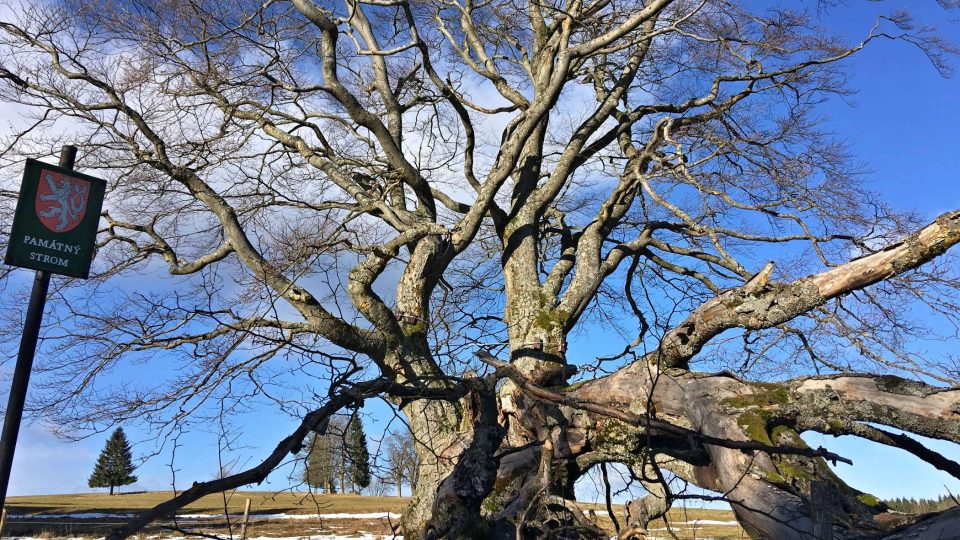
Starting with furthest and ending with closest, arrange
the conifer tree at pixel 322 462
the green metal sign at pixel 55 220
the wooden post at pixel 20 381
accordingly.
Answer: the green metal sign at pixel 55 220, the wooden post at pixel 20 381, the conifer tree at pixel 322 462

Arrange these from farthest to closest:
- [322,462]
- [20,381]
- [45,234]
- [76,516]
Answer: [76,516] → [45,234] → [20,381] → [322,462]

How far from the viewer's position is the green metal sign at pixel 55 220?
5.51 meters

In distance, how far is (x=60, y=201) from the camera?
5.73 meters

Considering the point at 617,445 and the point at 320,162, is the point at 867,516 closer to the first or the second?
the point at 617,445

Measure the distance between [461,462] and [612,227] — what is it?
19.5 ft

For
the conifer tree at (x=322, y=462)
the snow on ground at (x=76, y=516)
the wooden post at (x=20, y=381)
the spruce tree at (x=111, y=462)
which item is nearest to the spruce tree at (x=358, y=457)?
the conifer tree at (x=322, y=462)

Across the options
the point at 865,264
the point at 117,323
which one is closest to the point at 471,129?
the point at 117,323

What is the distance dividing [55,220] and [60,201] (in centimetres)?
16

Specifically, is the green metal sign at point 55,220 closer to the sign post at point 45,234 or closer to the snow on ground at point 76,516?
the sign post at point 45,234

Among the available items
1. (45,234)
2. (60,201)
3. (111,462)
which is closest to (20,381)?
(45,234)

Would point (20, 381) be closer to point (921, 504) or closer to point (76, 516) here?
point (921, 504)

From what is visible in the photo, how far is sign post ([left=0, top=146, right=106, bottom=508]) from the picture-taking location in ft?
17.6

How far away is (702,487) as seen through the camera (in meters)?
5.07

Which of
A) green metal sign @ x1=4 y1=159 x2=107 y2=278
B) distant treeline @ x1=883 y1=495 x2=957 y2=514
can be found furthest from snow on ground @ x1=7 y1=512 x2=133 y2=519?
distant treeline @ x1=883 y1=495 x2=957 y2=514
